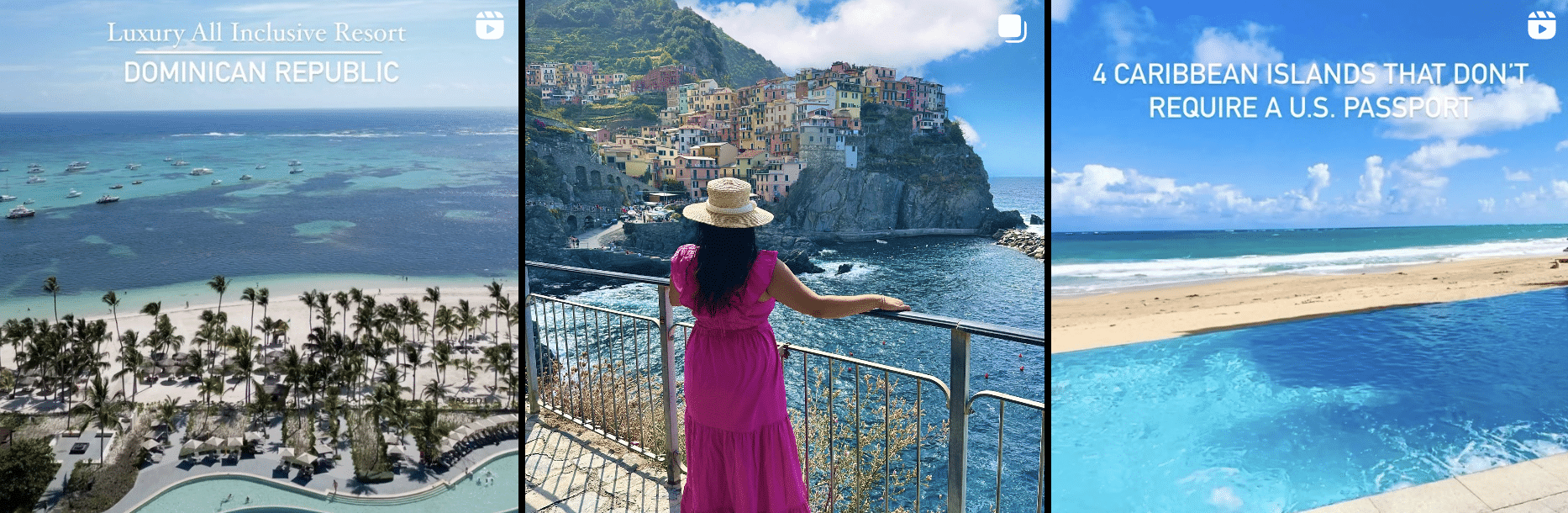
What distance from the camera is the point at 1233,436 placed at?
9953 millimetres

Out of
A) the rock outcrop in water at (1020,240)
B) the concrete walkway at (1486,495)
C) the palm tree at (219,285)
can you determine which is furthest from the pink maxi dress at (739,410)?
the rock outcrop in water at (1020,240)

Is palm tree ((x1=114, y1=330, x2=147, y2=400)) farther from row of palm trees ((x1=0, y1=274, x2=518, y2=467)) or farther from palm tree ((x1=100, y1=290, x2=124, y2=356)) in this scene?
palm tree ((x1=100, y1=290, x2=124, y2=356))

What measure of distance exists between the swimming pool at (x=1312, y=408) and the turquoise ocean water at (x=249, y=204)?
28.2 feet

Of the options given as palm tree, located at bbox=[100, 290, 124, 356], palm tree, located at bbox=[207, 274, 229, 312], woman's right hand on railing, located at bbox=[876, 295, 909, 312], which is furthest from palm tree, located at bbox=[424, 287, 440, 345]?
woman's right hand on railing, located at bbox=[876, 295, 909, 312]

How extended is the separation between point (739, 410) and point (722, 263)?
0.28 metres

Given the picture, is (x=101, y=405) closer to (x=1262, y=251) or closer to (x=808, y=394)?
(x=808, y=394)

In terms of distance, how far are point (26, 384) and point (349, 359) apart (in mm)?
3394

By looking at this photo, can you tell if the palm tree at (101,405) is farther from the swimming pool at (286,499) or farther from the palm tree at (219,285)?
the palm tree at (219,285)

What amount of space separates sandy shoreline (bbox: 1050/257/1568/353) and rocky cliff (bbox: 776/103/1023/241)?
800 inches

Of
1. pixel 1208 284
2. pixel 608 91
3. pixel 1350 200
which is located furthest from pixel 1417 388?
pixel 608 91

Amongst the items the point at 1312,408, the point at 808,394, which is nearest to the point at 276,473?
the point at 808,394

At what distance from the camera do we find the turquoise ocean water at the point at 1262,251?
1578 cm

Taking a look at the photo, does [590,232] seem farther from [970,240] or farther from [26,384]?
[26,384]

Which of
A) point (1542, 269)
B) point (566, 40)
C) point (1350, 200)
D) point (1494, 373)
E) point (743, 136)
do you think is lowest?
point (1494, 373)
